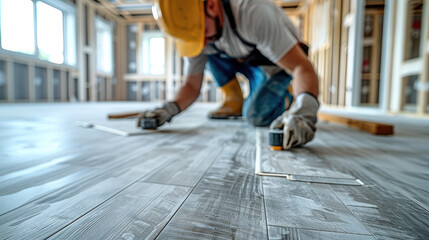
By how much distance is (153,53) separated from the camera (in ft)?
31.6

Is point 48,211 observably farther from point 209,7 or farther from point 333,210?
point 209,7

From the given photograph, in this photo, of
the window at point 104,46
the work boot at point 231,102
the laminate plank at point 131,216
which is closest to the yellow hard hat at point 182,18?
the laminate plank at point 131,216

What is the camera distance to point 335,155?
3.12ft

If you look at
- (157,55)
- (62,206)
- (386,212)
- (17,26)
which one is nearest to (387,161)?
(386,212)

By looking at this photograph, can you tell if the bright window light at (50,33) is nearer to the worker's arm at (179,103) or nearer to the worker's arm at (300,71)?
the worker's arm at (179,103)

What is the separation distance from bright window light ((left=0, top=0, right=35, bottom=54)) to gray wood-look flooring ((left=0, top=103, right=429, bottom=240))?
5137 millimetres

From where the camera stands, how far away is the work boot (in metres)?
2.53

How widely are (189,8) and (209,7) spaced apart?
145mm

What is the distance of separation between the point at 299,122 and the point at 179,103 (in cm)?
99

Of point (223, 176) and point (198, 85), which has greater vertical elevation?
point (198, 85)

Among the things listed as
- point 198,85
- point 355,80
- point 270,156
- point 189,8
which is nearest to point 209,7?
point 189,8

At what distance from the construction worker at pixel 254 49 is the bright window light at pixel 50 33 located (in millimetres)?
5514

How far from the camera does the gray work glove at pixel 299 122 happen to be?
3.27 ft

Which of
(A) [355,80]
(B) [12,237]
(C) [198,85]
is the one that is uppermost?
(A) [355,80]
